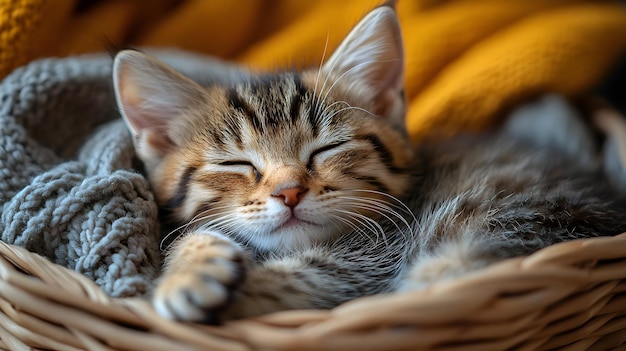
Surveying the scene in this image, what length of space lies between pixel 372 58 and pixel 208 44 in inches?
31.8

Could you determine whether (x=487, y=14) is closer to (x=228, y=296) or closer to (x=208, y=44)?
(x=208, y=44)

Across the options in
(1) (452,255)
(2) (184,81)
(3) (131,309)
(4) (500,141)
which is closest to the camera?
(3) (131,309)

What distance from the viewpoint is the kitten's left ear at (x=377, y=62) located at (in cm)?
111

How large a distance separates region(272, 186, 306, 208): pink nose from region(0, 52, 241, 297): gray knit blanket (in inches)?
9.7

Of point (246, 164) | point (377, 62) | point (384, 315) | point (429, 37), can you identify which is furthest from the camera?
point (429, 37)

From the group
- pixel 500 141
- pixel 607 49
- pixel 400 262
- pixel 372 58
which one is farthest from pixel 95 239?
pixel 607 49

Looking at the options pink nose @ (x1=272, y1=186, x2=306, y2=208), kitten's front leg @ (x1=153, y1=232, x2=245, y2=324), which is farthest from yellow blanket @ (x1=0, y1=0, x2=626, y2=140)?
kitten's front leg @ (x1=153, y1=232, x2=245, y2=324)

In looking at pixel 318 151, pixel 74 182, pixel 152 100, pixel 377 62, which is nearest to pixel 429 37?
pixel 377 62

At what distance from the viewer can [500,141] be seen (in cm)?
133

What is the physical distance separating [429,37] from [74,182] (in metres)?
1.05

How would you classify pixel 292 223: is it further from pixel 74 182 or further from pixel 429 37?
pixel 429 37


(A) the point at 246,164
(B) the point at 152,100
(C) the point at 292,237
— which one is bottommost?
(C) the point at 292,237

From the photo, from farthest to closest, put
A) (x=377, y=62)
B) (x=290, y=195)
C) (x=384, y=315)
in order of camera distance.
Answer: (x=377, y=62) < (x=290, y=195) < (x=384, y=315)

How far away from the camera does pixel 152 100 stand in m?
1.10
